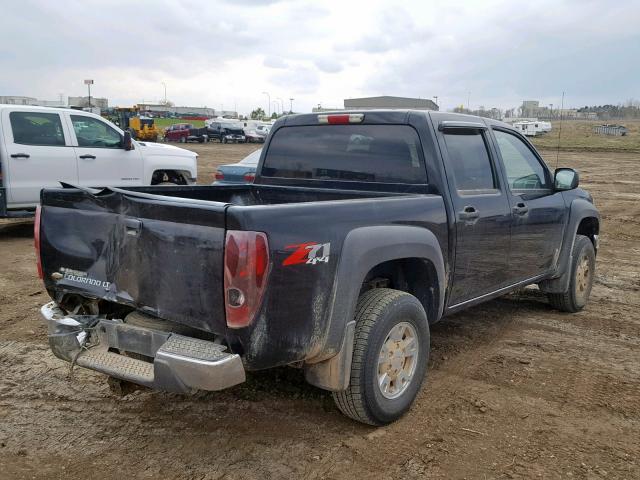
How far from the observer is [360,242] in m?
3.21

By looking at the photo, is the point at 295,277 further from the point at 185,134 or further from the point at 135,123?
the point at 185,134

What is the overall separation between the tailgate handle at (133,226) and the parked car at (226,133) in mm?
46699

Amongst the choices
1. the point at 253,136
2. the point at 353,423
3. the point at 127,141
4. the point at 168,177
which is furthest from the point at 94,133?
the point at 253,136

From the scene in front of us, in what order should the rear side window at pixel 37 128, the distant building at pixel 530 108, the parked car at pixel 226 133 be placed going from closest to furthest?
1. the rear side window at pixel 37 128
2. the parked car at pixel 226 133
3. the distant building at pixel 530 108

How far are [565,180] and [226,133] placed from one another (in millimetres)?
45604

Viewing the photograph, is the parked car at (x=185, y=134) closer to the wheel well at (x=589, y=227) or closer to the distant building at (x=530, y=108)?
the wheel well at (x=589, y=227)

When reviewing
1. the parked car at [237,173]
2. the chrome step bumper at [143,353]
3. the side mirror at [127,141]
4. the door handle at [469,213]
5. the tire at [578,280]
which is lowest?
the tire at [578,280]

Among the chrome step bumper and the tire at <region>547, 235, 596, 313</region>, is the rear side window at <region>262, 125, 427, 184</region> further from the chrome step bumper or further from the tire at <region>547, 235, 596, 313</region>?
the tire at <region>547, 235, 596, 313</region>

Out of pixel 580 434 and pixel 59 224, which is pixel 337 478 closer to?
pixel 580 434

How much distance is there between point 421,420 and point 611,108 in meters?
119

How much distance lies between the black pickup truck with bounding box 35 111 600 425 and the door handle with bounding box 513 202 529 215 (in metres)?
0.02

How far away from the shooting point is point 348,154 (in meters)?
4.50

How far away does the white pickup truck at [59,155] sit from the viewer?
8906 millimetres

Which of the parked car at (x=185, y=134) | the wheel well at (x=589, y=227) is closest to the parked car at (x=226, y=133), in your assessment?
the parked car at (x=185, y=134)
